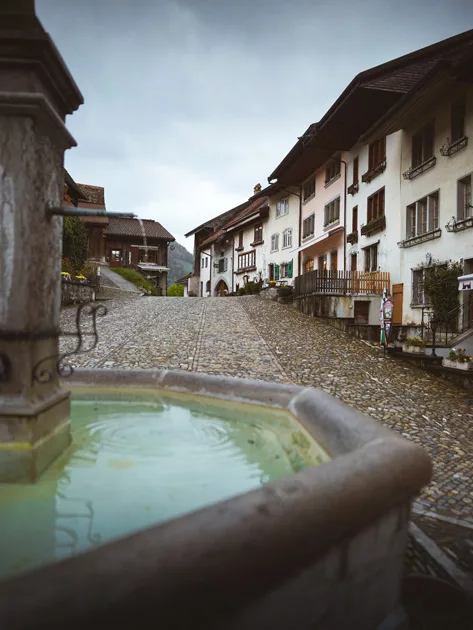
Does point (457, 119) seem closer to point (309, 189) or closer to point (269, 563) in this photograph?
point (309, 189)

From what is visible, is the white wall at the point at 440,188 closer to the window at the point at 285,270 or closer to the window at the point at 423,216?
the window at the point at 423,216

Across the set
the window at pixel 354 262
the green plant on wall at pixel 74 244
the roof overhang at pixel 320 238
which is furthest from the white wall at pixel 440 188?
the green plant on wall at pixel 74 244

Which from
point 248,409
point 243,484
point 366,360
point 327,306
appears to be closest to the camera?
point 243,484

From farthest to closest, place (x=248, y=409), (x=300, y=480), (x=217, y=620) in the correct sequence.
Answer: (x=248, y=409) → (x=300, y=480) → (x=217, y=620)

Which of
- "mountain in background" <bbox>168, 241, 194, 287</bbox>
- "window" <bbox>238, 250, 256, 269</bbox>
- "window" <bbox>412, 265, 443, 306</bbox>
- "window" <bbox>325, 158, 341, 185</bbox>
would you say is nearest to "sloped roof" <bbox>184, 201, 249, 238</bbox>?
"window" <bbox>238, 250, 256, 269</bbox>

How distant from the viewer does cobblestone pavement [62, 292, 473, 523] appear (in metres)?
4.99

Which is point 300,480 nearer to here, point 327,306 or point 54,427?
point 54,427

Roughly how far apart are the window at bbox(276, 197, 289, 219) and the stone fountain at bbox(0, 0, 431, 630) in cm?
2964

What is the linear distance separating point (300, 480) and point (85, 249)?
2243cm

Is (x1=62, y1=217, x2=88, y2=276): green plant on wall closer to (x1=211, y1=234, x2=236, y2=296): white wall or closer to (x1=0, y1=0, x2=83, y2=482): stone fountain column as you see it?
(x1=0, y1=0, x2=83, y2=482): stone fountain column

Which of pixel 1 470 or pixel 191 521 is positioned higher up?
pixel 191 521

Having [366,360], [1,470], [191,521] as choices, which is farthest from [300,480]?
[366,360]

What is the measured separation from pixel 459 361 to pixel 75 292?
15563mm

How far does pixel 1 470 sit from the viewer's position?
2.13m
